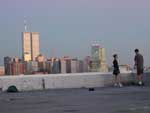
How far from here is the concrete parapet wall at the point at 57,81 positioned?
75.7 feet

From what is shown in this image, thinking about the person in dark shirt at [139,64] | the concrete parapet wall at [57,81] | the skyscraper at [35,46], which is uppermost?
the skyscraper at [35,46]

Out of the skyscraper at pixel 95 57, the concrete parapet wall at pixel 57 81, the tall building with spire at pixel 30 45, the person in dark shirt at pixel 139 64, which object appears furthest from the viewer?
the tall building with spire at pixel 30 45

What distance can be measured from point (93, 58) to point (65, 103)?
1792cm

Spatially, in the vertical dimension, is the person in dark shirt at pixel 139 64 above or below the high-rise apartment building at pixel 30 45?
below

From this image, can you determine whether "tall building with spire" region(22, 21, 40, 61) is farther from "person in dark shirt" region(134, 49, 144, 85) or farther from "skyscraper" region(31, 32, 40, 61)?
"person in dark shirt" region(134, 49, 144, 85)

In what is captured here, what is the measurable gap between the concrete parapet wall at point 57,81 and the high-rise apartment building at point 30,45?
36.6 ft

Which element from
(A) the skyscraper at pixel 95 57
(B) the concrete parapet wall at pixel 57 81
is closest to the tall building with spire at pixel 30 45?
(A) the skyscraper at pixel 95 57

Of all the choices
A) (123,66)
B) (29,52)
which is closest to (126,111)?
(123,66)

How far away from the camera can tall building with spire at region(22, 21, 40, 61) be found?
1425 inches

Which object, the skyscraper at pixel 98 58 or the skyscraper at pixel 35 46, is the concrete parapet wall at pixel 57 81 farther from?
the skyscraper at pixel 35 46

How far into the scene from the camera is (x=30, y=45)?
123ft

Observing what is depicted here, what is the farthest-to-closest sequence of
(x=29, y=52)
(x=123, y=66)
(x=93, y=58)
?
(x=29, y=52), (x=93, y=58), (x=123, y=66)

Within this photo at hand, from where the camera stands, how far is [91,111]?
452 inches

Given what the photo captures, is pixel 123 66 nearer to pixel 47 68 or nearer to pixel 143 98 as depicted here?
pixel 47 68
